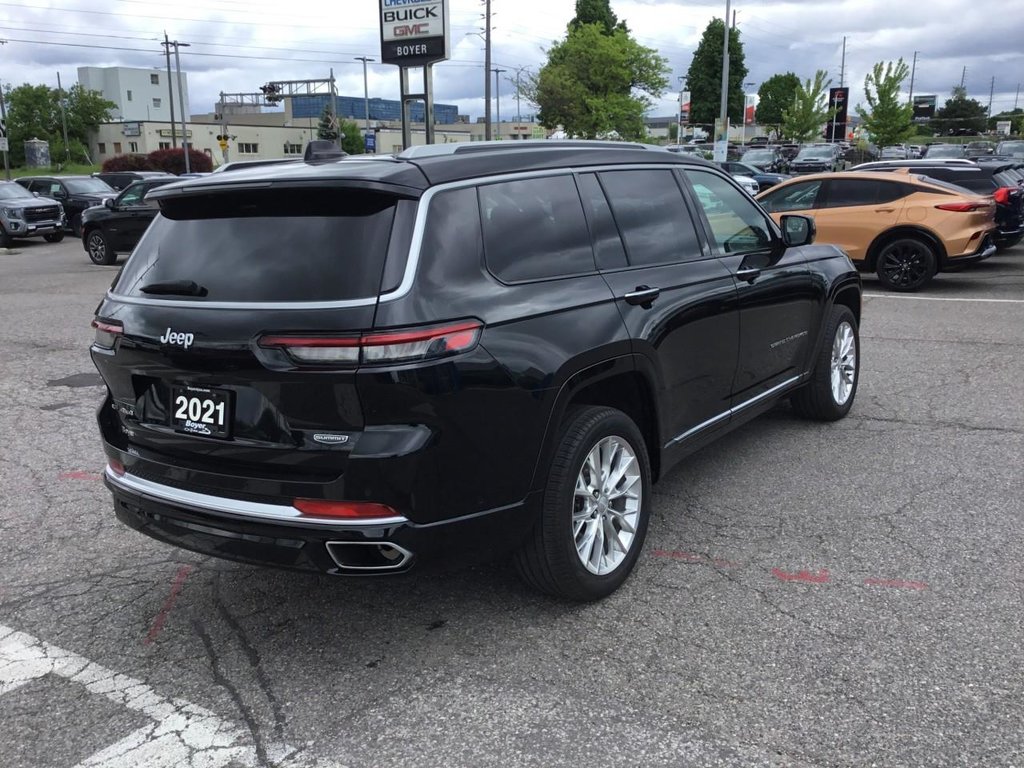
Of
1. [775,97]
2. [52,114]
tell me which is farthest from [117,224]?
[775,97]

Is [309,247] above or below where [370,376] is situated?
above

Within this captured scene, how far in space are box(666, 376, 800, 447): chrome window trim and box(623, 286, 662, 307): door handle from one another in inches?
27.4

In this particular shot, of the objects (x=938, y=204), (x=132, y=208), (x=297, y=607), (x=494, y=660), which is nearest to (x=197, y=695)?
(x=297, y=607)

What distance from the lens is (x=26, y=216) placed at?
23469mm

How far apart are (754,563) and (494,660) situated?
1.38m

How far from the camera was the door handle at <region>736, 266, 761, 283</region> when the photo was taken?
15.6ft

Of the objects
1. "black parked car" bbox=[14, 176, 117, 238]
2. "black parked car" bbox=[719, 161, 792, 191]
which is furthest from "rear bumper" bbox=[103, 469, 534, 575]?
"black parked car" bbox=[14, 176, 117, 238]

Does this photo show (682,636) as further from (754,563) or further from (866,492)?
(866,492)

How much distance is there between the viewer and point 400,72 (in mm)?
27188

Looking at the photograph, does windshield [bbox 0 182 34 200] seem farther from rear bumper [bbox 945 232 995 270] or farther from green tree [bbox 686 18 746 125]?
green tree [bbox 686 18 746 125]

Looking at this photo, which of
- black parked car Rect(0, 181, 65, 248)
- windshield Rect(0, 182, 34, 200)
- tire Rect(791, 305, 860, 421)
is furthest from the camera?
windshield Rect(0, 182, 34, 200)

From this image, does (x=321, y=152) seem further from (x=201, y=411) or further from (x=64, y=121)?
(x=64, y=121)

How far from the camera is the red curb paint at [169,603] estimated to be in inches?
141

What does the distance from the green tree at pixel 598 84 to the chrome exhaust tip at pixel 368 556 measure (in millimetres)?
58284
